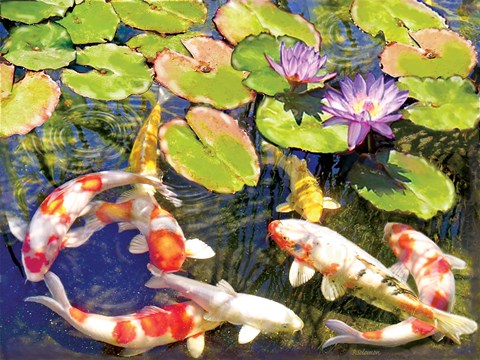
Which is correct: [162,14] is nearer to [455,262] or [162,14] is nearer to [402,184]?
[402,184]

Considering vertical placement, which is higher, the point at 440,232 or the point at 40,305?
the point at 440,232

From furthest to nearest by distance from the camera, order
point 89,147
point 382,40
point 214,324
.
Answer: point 382,40
point 89,147
point 214,324

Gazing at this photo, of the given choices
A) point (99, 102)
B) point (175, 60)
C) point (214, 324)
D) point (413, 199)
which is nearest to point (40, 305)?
point (214, 324)

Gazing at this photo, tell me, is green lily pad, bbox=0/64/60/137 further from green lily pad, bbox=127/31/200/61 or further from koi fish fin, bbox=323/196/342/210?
koi fish fin, bbox=323/196/342/210

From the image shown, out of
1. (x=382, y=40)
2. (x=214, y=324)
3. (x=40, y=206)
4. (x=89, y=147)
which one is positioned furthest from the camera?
(x=382, y=40)

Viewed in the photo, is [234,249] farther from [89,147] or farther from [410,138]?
[410,138]

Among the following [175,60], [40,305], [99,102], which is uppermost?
[175,60]

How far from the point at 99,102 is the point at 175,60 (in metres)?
0.38

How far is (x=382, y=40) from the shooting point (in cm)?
311

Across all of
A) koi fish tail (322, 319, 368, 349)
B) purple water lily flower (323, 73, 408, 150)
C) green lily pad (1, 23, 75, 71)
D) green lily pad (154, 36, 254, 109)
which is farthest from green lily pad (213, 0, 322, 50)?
koi fish tail (322, 319, 368, 349)

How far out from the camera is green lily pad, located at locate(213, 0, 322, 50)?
2.95 metres

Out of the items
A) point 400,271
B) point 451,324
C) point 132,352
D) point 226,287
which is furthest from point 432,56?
point 132,352

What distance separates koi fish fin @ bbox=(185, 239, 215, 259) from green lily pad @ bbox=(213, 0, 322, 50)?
3.52 ft

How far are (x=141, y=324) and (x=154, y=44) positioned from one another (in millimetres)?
1446
